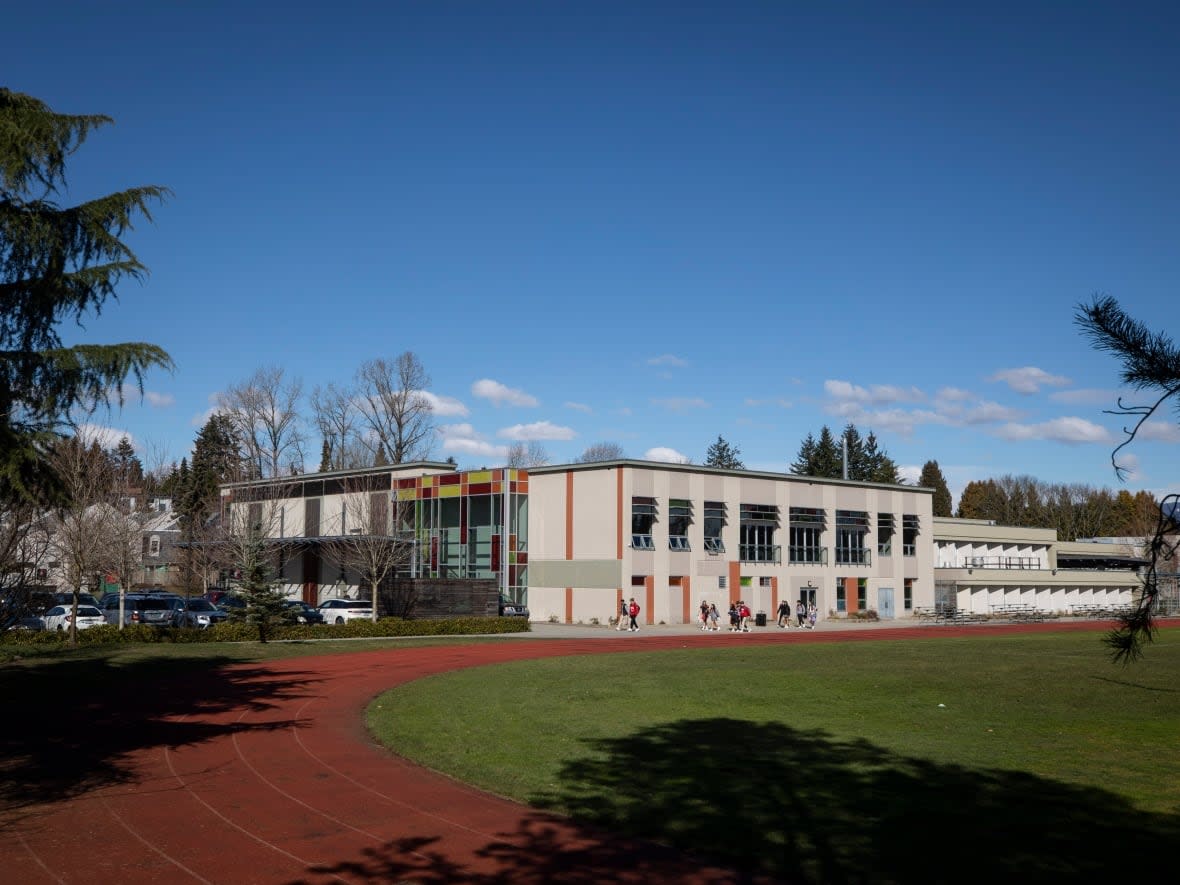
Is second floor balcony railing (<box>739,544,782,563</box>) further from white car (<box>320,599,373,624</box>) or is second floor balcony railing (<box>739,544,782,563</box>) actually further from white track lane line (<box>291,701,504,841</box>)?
white track lane line (<box>291,701,504,841</box>)

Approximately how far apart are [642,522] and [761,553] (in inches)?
359

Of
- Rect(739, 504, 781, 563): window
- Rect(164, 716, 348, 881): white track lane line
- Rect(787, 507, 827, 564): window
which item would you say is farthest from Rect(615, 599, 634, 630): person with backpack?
Rect(164, 716, 348, 881): white track lane line

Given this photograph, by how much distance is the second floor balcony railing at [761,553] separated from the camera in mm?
63094

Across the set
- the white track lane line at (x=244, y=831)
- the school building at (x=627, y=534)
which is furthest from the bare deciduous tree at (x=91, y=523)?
Answer: the white track lane line at (x=244, y=831)

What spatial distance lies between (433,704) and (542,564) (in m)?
38.4

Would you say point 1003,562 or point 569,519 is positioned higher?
point 569,519

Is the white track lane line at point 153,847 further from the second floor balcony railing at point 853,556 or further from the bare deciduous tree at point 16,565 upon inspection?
the second floor balcony railing at point 853,556

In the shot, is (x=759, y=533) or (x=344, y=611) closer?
(x=344, y=611)

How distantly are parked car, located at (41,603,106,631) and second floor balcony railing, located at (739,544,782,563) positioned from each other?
3487 cm

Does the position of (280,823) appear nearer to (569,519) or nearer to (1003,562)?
(569,519)

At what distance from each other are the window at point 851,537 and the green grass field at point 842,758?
38.7m

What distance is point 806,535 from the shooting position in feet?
218

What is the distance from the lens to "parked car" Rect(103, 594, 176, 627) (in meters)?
46.0

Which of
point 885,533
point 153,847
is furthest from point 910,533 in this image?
point 153,847
